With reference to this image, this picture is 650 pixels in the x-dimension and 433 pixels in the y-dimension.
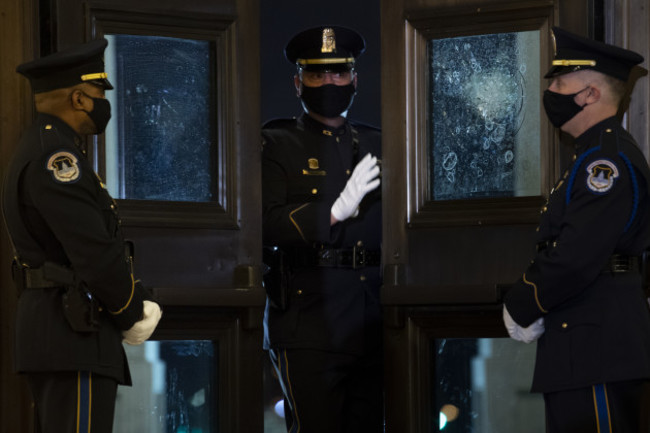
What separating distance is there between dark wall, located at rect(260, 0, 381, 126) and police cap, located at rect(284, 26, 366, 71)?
1.08 m

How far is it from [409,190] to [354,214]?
33 cm

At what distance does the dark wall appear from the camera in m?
6.13

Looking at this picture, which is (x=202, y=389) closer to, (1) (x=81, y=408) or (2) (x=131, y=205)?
(2) (x=131, y=205)

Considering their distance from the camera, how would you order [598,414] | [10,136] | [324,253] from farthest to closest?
[324,253]
[10,136]
[598,414]

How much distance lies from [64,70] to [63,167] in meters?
0.34

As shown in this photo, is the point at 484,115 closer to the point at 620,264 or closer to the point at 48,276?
the point at 620,264

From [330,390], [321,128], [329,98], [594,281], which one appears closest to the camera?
[594,281]

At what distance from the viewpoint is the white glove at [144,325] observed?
3600 mm

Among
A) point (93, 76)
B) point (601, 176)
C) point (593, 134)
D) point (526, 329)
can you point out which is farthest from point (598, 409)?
point (93, 76)

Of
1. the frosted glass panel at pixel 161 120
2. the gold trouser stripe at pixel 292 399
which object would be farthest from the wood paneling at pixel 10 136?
the gold trouser stripe at pixel 292 399

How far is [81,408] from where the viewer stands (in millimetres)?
3383

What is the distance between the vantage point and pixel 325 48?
4930 millimetres

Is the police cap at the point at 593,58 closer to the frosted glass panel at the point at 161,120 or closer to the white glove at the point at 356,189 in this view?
the white glove at the point at 356,189

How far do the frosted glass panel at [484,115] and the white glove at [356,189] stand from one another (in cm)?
31
